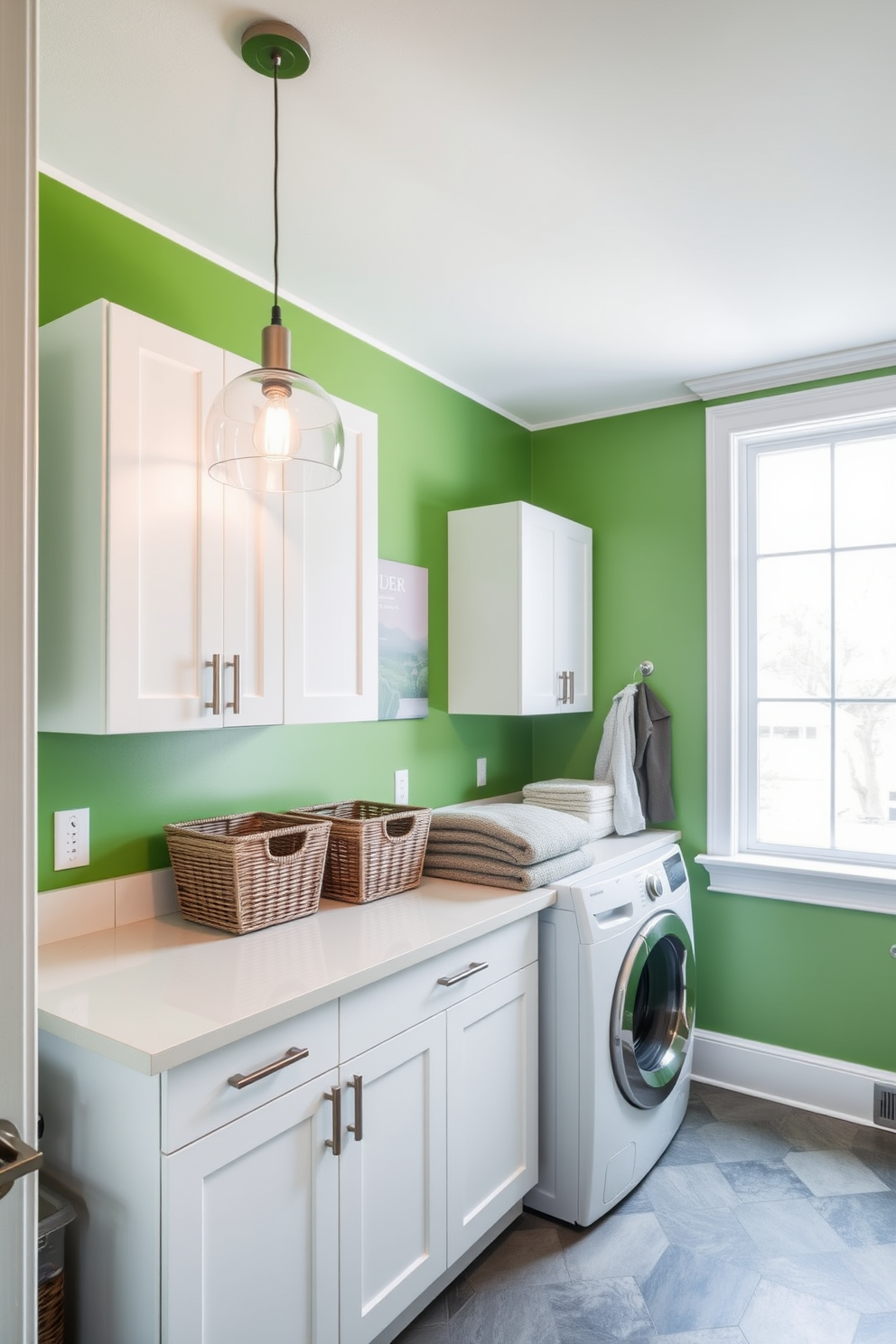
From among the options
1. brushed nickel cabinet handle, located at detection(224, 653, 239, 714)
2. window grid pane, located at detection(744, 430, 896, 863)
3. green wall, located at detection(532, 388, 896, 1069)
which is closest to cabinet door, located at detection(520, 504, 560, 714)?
green wall, located at detection(532, 388, 896, 1069)

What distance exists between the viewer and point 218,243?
2088 millimetres

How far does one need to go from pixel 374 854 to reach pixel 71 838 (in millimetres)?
702

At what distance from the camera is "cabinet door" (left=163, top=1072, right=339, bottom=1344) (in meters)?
1.28

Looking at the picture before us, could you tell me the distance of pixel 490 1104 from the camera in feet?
6.61

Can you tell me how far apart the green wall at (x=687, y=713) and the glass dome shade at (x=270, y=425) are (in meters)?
1.98

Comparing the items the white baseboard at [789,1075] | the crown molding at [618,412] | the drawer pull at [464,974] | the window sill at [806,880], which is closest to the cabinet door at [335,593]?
the drawer pull at [464,974]

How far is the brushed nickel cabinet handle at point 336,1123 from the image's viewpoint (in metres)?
1.54

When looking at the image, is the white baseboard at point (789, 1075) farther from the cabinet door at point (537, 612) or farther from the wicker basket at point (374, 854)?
the wicker basket at point (374, 854)

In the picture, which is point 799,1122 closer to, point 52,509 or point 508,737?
point 508,737

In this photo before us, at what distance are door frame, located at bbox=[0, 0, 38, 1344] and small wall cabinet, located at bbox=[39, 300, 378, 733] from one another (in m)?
0.69

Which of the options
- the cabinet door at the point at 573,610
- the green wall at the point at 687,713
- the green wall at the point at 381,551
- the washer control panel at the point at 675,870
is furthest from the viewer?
the cabinet door at the point at 573,610

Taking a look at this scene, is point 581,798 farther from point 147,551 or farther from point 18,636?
point 18,636

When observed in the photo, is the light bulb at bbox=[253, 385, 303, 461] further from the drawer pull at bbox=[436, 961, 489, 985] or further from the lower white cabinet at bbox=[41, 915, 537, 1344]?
the drawer pull at bbox=[436, 961, 489, 985]

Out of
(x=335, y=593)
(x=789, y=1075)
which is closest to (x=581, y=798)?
(x=789, y=1075)
